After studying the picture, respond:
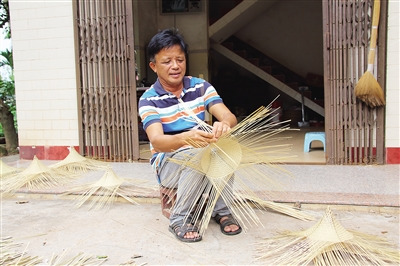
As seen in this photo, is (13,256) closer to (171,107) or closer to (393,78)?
(171,107)

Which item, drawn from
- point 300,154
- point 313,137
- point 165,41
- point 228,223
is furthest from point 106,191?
point 313,137

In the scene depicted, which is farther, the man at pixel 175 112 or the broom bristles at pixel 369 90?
the broom bristles at pixel 369 90

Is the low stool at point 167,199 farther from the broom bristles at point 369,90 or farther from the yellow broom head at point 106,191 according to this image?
the broom bristles at point 369,90

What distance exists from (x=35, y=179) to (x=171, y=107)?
5.63 feet

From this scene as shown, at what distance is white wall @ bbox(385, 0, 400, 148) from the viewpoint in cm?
343

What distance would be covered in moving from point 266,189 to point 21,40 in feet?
10.6

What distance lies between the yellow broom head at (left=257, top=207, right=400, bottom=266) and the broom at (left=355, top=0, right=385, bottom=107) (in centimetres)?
186

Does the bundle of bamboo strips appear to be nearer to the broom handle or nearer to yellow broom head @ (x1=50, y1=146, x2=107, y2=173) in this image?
yellow broom head @ (x1=50, y1=146, x2=107, y2=173)

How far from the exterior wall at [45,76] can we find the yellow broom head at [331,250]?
10.3ft

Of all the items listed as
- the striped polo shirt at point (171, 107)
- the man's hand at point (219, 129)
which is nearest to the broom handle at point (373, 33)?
the striped polo shirt at point (171, 107)

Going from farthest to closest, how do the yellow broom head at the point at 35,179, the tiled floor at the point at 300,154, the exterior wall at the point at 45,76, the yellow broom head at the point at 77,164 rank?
the exterior wall at the point at 45,76, the tiled floor at the point at 300,154, the yellow broom head at the point at 77,164, the yellow broom head at the point at 35,179

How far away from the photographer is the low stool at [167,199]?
2318 mm

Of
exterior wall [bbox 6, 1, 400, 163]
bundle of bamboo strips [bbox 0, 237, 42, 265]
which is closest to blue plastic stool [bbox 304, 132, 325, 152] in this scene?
exterior wall [bbox 6, 1, 400, 163]

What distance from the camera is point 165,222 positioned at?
2395 mm
